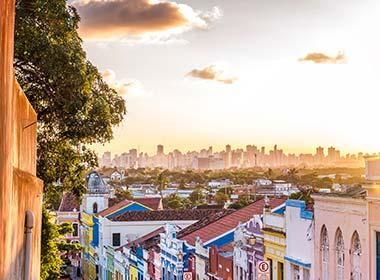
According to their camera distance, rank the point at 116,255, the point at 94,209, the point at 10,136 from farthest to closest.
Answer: the point at 94,209
the point at 116,255
the point at 10,136

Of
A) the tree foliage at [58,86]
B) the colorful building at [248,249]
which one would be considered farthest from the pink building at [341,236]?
the tree foliage at [58,86]

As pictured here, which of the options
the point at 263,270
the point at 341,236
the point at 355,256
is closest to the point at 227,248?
the point at 263,270

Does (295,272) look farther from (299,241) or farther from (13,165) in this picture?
(13,165)

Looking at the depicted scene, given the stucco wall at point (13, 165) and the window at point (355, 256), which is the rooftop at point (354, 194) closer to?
the window at point (355, 256)

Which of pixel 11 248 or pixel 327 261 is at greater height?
pixel 11 248

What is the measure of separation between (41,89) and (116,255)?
45.6 meters

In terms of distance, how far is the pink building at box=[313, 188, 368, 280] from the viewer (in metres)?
22.4

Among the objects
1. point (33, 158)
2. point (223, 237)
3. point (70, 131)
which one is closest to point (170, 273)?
point (223, 237)

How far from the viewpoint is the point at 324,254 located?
83.4 ft

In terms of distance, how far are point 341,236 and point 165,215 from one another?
43.3 m

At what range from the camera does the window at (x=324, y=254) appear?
2505 centimetres

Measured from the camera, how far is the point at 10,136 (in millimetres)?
5980

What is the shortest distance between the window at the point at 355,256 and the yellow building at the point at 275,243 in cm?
561

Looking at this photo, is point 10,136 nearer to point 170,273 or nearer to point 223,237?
point 223,237
